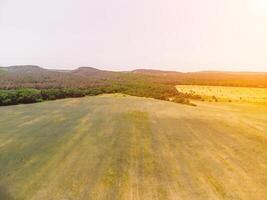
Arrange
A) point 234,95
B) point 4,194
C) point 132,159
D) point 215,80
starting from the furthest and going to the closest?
point 215,80, point 234,95, point 132,159, point 4,194

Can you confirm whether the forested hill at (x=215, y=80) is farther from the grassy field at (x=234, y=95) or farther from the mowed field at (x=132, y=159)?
the mowed field at (x=132, y=159)

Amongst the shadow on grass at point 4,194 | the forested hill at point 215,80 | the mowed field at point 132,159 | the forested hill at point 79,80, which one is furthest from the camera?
the forested hill at point 215,80

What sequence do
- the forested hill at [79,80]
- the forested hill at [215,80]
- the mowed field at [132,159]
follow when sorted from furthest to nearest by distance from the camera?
the forested hill at [215,80]
the forested hill at [79,80]
the mowed field at [132,159]

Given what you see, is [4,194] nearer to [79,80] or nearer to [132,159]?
[132,159]

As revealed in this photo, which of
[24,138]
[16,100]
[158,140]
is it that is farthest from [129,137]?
[16,100]

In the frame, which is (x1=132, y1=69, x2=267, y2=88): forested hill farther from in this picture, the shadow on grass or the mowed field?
the shadow on grass

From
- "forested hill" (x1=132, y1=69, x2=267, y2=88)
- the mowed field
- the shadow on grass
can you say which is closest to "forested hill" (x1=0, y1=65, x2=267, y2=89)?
"forested hill" (x1=132, y1=69, x2=267, y2=88)

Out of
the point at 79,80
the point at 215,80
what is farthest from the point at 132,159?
the point at 215,80

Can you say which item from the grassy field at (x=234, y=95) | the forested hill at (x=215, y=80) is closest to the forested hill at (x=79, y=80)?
the forested hill at (x=215, y=80)

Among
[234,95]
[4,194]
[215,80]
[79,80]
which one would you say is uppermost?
[4,194]
